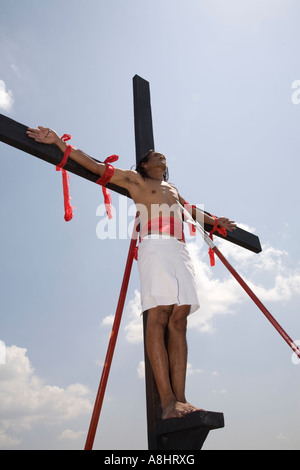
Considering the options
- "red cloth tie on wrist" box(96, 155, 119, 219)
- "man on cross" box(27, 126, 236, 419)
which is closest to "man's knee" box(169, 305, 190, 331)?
"man on cross" box(27, 126, 236, 419)

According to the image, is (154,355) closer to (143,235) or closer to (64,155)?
(143,235)

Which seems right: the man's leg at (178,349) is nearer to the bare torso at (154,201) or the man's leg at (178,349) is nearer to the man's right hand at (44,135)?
the bare torso at (154,201)

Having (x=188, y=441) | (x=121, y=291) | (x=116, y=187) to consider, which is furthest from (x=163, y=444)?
(x=116, y=187)

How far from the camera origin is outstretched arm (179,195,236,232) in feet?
10.6

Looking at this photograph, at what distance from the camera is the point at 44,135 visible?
8.20 feet

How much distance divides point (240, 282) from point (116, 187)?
1188 mm

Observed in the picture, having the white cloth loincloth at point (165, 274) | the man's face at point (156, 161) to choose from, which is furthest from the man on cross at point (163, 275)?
the man's face at point (156, 161)

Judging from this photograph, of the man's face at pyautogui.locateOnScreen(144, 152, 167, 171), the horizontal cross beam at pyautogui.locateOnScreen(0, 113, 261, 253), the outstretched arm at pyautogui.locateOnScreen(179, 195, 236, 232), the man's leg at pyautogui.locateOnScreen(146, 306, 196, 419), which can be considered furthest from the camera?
the outstretched arm at pyautogui.locateOnScreen(179, 195, 236, 232)

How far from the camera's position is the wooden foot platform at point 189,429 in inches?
72.5

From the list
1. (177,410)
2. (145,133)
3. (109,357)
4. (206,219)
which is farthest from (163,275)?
(145,133)

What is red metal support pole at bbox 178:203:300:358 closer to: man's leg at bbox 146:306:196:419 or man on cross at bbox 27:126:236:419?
man on cross at bbox 27:126:236:419

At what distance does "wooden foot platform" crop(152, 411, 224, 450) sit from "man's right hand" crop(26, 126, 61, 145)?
1851mm

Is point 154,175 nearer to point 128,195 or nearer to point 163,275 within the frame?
point 128,195

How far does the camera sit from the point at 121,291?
2.53 m
